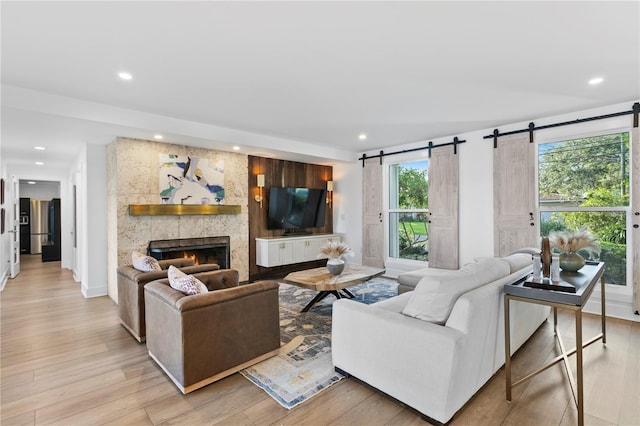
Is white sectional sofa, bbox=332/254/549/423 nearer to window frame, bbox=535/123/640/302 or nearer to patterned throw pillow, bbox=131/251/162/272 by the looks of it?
patterned throw pillow, bbox=131/251/162/272

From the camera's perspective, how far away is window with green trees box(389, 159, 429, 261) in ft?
19.2

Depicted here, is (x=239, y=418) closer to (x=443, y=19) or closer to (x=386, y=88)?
(x=443, y=19)

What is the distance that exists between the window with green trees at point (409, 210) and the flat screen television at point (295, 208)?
1612 mm

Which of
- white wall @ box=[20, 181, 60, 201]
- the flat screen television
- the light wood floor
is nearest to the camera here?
the light wood floor

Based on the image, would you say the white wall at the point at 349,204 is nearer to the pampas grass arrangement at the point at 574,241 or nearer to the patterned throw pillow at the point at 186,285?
the pampas grass arrangement at the point at 574,241

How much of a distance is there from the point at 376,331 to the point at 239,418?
1.03 metres

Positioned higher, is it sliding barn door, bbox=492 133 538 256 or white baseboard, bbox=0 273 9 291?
sliding barn door, bbox=492 133 538 256

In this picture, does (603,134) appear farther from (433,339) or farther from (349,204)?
(349,204)

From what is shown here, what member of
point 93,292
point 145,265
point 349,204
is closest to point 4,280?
point 93,292

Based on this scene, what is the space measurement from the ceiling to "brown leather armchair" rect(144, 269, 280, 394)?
191cm

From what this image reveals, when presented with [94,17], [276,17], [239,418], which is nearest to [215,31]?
[276,17]

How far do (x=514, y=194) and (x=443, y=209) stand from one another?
44.0 inches

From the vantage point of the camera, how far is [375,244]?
6453 mm

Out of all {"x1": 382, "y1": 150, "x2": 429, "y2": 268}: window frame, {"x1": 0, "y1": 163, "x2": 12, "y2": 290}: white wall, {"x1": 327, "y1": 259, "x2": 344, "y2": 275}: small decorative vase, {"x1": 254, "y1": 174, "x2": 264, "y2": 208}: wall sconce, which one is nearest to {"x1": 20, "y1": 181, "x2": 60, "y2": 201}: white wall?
{"x1": 0, "y1": 163, "x2": 12, "y2": 290}: white wall
